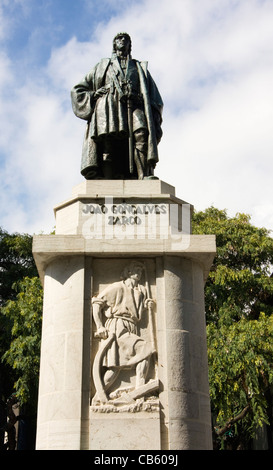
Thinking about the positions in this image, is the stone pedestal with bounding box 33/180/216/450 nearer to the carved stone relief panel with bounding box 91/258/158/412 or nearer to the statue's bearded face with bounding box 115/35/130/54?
the carved stone relief panel with bounding box 91/258/158/412

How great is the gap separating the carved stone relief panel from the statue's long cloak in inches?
94.4

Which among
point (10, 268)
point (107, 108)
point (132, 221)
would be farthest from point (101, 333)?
point (10, 268)

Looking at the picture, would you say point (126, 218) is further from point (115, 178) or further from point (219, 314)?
point (219, 314)

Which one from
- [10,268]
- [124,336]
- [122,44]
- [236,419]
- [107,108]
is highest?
[10,268]

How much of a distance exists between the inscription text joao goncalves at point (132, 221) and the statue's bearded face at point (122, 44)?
3.39 meters

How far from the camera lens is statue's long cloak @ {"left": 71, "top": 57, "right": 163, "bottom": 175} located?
427 inches

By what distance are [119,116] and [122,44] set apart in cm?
169

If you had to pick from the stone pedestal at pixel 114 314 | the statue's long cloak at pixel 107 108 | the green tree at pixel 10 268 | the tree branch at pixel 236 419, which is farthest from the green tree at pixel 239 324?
the statue's long cloak at pixel 107 108

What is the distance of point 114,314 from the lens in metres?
9.03

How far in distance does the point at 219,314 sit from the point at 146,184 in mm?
15811

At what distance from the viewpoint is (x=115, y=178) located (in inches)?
440

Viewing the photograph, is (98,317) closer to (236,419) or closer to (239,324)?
(239,324)

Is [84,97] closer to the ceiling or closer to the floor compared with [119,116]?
closer to the ceiling

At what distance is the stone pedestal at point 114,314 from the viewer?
8.35 metres
